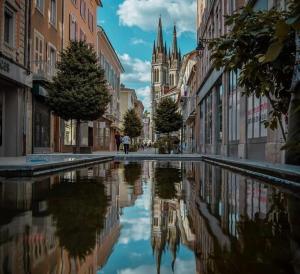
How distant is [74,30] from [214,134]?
14.4m

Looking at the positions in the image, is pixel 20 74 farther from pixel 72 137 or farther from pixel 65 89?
pixel 72 137

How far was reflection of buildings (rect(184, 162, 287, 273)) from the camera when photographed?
154 inches

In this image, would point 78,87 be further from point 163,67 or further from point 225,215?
point 163,67

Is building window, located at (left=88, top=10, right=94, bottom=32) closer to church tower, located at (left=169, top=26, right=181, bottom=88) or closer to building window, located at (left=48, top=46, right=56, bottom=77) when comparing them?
building window, located at (left=48, top=46, right=56, bottom=77)

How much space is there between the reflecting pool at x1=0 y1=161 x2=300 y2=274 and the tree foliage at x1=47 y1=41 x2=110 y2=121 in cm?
1855

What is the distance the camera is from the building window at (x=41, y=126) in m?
26.3

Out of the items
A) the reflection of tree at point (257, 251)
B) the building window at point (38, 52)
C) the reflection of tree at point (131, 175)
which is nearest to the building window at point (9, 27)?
the building window at point (38, 52)

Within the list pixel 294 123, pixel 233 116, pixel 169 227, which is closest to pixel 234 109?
pixel 233 116

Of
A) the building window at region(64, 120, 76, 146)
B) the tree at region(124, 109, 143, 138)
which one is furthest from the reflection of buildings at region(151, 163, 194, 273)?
the tree at region(124, 109, 143, 138)

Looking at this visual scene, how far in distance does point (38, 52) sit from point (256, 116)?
1369cm

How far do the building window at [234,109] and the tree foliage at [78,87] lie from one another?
7.60 metres

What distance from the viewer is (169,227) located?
5078mm

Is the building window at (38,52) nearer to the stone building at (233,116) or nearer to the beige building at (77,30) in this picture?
the beige building at (77,30)

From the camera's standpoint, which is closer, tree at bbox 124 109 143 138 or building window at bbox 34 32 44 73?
building window at bbox 34 32 44 73
